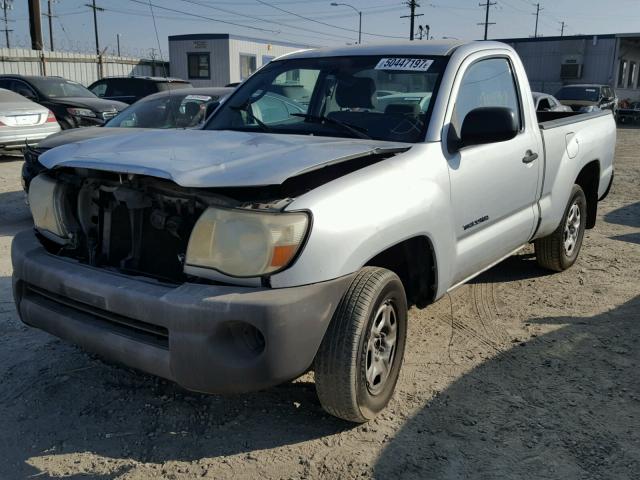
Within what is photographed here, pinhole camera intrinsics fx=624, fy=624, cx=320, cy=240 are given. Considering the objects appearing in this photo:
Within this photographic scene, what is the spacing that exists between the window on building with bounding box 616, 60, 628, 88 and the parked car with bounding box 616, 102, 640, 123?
6.52 metres

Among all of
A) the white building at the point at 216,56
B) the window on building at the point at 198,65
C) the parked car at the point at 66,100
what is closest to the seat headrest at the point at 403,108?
the parked car at the point at 66,100

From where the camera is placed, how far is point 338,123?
381 centimetres

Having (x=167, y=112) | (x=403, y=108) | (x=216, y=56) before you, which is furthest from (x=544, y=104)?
(x=216, y=56)

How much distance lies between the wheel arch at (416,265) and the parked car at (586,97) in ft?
76.9

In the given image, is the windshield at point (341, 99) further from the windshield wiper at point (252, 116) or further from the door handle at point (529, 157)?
the door handle at point (529, 157)

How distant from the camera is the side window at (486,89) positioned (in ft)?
12.7

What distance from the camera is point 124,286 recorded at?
8.97ft

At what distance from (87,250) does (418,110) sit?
2.02m

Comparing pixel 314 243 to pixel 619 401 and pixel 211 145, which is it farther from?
pixel 619 401

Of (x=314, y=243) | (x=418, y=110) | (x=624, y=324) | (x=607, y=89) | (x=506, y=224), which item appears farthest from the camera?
(x=607, y=89)

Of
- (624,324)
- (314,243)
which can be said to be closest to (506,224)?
(624,324)

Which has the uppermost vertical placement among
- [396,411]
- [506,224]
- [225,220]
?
[225,220]

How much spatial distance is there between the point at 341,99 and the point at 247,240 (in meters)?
1.76

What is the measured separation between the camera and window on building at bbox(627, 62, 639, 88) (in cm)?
3984
